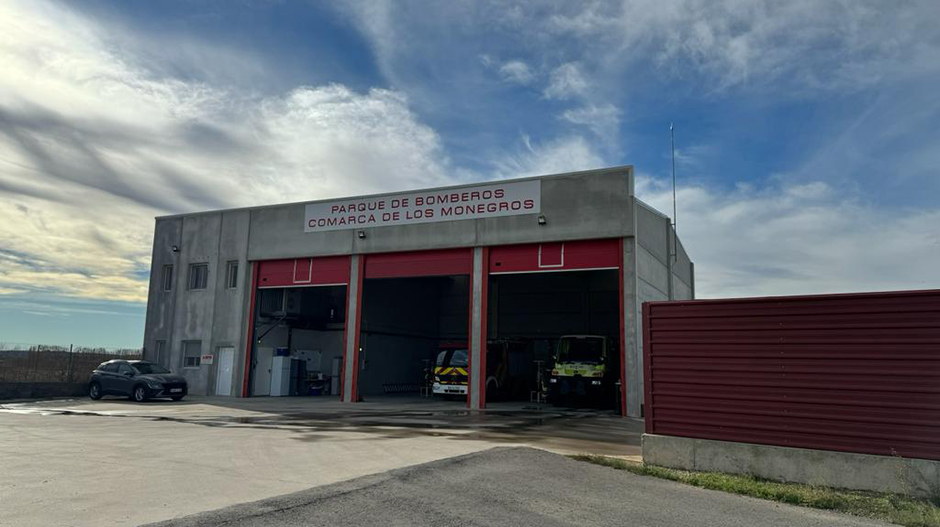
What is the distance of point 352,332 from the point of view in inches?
1005

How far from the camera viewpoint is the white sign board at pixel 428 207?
23062mm

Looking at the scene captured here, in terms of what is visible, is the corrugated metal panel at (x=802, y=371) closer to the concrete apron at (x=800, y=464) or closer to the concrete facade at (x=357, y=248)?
the concrete apron at (x=800, y=464)

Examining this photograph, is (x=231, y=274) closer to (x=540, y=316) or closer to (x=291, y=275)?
(x=291, y=275)

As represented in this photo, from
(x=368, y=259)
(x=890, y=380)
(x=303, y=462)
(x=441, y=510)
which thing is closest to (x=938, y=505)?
(x=890, y=380)

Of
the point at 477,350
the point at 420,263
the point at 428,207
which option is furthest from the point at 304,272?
the point at 477,350

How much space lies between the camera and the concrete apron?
26.8ft

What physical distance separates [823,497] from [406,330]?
1113 inches

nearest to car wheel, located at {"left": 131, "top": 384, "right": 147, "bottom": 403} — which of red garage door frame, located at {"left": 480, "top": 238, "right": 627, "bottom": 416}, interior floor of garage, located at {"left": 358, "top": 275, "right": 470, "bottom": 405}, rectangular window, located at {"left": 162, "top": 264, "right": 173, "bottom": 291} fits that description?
rectangular window, located at {"left": 162, "top": 264, "right": 173, "bottom": 291}

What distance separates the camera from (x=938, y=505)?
7.82 meters

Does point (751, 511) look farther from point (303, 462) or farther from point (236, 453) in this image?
point (236, 453)

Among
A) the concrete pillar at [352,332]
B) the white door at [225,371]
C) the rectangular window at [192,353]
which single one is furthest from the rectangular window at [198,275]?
the concrete pillar at [352,332]

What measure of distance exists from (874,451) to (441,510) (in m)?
5.81

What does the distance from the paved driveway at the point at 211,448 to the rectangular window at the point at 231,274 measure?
8.65 m

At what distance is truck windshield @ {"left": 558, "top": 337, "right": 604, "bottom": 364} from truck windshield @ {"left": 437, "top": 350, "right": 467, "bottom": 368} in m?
4.27
